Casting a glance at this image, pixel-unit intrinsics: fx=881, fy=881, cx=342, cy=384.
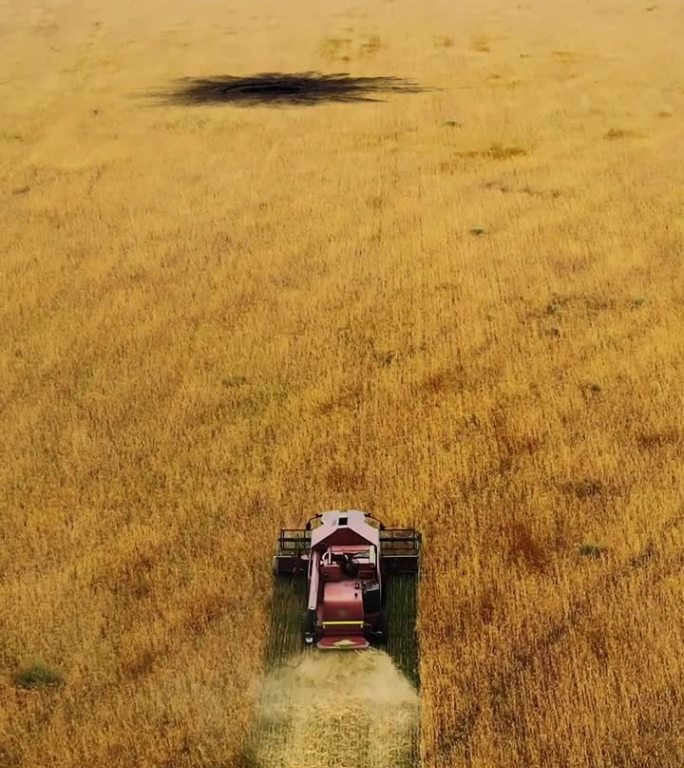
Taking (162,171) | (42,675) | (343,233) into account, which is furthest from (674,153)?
(42,675)

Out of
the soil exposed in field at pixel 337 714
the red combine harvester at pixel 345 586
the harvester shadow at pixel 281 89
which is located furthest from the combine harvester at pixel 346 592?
the harvester shadow at pixel 281 89

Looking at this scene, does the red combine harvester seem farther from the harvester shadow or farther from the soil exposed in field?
the harvester shadow

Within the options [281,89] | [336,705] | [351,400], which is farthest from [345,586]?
[281,89]

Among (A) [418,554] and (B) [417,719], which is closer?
(B) [417,719]

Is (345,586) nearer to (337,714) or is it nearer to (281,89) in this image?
(337,714)

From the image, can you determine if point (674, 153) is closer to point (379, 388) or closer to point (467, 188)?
point (467, 188)

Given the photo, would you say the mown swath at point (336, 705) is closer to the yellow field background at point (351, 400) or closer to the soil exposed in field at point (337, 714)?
the soil exposed in field at point (337, 714)
